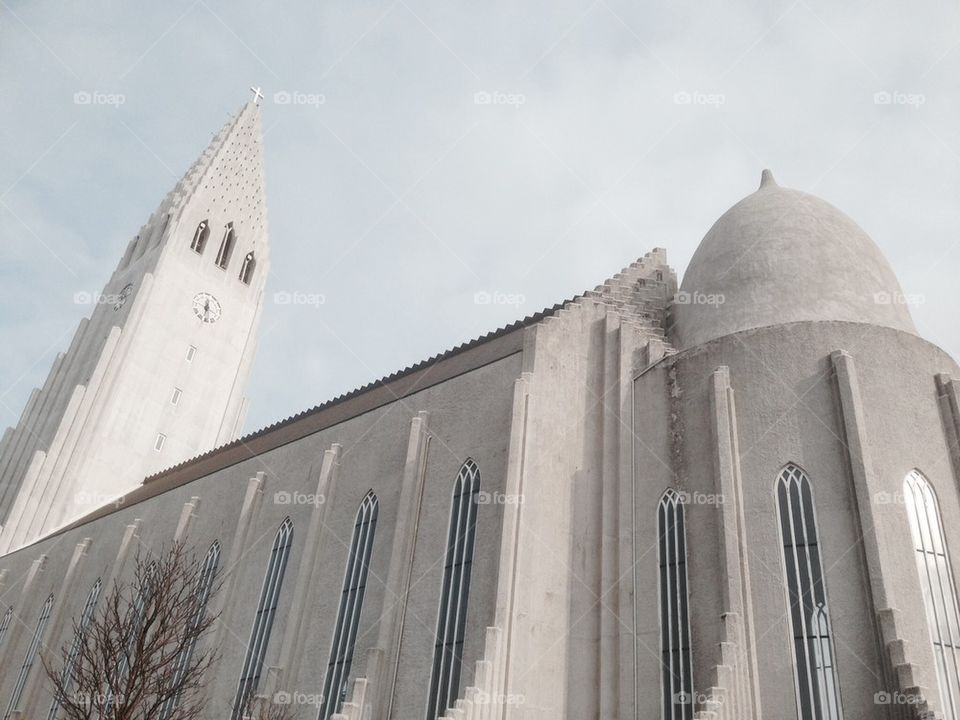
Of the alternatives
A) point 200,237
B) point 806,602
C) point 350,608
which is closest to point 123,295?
point 200,237

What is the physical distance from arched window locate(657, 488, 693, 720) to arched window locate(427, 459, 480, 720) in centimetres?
372

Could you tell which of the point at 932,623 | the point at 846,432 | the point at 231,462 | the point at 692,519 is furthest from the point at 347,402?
the point at 932,623

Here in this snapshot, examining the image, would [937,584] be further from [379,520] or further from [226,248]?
[226,248]

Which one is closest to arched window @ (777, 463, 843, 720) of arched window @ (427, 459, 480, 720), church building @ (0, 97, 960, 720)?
church building @ (0, 97, 960, 720)

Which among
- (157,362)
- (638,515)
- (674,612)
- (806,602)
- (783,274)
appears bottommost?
(674,612)

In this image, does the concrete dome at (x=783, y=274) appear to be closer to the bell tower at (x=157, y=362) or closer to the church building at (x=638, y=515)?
the church building at (x=638, y=515)

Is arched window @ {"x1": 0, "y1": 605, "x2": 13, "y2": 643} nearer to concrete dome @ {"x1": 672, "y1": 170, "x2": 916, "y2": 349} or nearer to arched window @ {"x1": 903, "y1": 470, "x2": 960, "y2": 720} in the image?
concrete dome @ {"x1": 672, "y1": 170, "x2": 916, "y2": 349}

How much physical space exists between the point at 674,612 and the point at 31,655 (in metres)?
25.9

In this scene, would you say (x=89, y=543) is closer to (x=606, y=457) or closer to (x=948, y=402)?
(x=606, y=457)

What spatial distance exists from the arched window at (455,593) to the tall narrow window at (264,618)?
17.9ft

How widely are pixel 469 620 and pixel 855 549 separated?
7011mm

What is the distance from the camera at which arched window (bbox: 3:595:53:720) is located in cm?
3064

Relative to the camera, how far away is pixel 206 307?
46.1 metres

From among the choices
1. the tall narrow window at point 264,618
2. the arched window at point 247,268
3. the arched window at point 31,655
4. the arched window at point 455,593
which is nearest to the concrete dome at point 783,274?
the arched window at point 455,593
